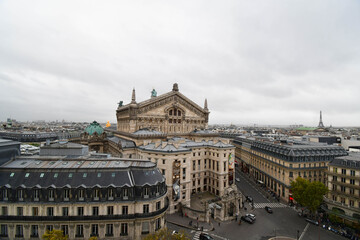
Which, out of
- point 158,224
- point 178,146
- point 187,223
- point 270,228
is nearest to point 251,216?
point 270,228

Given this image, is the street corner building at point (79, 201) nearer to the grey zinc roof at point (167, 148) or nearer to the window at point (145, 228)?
the window at point (145, 228)

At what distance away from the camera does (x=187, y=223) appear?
47812 mm

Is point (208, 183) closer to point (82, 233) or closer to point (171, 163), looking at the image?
point (171, 163)

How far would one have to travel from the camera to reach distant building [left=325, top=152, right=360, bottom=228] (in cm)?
4750

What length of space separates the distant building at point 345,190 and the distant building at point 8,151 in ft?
242

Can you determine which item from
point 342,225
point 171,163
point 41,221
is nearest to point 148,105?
point 171,163

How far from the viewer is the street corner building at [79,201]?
1324 inches

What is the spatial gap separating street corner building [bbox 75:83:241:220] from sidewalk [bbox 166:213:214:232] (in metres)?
2.73

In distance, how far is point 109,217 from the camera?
3434 centimetres

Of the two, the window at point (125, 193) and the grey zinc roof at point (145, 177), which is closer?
the window at point (125, 193)

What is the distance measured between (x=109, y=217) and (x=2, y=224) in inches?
684

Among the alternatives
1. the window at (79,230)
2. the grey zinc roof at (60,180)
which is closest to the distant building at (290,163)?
the grey zinc roof at (60,180)

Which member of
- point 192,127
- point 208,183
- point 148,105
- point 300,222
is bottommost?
point 300,222

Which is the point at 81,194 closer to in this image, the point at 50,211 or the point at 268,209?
the point at 50,211
